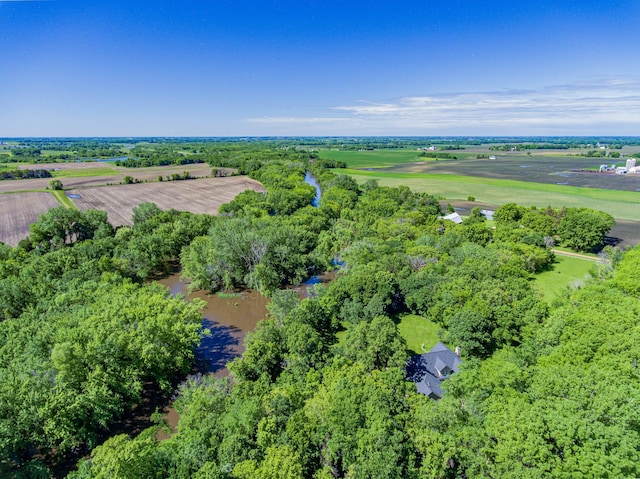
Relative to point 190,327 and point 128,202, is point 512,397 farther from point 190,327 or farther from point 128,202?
point 128,202

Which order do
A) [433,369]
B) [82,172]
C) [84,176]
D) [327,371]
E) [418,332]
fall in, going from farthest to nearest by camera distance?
1. [82,172]
2. [84,176]
3. [418,332]
4. [433,369]
5. [327,371]

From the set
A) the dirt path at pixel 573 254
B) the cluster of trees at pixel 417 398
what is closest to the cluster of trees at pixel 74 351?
the cluster of trees at pixel 417 398

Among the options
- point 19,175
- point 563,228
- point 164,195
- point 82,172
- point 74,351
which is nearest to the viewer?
point 74,351

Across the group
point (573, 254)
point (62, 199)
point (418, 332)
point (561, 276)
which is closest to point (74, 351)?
point (418, 332)

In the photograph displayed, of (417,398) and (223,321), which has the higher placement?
(417,398)

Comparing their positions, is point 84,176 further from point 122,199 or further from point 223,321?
point 223,321

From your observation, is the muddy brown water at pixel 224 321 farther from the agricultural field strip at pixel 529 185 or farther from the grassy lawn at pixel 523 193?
the agricultural field strip at pixel 529 185

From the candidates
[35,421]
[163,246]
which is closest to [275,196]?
[163,246]
